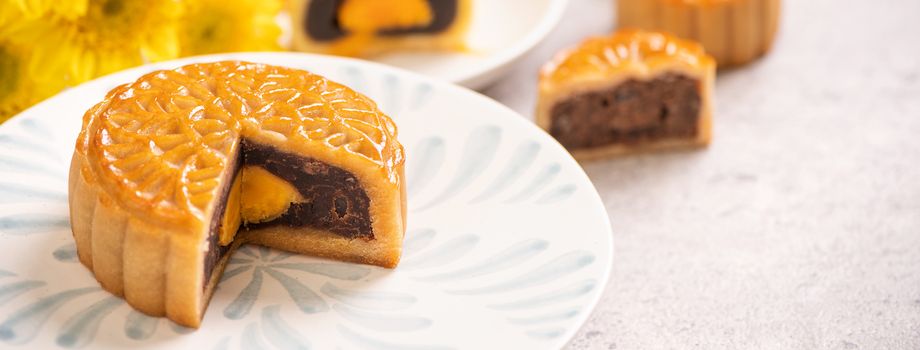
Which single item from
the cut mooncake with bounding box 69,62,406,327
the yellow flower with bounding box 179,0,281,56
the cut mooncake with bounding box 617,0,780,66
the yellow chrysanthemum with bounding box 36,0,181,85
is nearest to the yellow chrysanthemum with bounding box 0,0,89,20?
the yellow chrysanthemum with bounding box 36,0,181,85

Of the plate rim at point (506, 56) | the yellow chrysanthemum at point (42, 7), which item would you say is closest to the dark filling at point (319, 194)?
the yellow chrysanthemum at point (42, 7)

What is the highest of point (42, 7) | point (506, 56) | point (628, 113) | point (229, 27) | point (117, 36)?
point (42, 7)

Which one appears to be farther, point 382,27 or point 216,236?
point 382,27

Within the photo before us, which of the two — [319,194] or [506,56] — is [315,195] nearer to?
[319,194]

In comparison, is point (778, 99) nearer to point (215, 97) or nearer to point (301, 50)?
point (301, 50)

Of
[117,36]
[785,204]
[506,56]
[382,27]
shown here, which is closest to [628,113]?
[506,56]

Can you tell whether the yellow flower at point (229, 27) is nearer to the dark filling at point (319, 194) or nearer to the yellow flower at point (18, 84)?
the yellow flower at point (18, 84)
